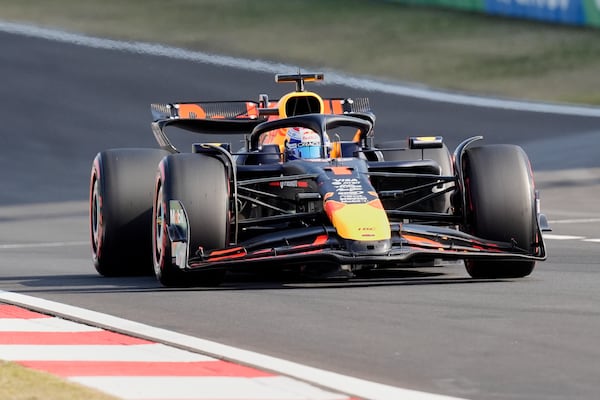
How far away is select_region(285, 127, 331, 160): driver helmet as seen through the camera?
1213 cm

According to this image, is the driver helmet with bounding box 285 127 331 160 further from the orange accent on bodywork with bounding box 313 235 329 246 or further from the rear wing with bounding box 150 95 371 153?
the orange accent on bodywork with bounding box 313 235 329 246

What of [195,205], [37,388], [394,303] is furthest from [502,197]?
[37,388]

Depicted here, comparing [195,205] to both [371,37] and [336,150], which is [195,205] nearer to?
[336,150]

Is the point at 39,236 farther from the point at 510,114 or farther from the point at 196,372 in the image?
the point at 510,114

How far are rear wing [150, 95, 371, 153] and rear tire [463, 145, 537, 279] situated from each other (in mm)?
2530

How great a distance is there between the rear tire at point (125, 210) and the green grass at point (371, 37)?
1903 cm

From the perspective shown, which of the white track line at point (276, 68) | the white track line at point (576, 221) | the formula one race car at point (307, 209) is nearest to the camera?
the formula one race car at point (307, 209)

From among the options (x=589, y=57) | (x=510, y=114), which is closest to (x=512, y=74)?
(x=589, y=57)

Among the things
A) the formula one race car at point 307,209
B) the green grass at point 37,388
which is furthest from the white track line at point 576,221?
the green grass at point 37,388

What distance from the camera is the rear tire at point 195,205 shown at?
1049cm

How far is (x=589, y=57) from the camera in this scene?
33.0 metres

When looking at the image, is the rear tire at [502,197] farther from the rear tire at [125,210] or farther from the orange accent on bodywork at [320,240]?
the rear tire at [125,210]

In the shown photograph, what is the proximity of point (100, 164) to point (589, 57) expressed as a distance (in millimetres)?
22534

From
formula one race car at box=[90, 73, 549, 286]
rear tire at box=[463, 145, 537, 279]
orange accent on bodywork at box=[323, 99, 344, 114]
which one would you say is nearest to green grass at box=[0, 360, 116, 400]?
formula one race car at box=[90, 73, 549, 286]
